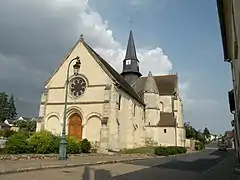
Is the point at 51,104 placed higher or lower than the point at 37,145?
higher

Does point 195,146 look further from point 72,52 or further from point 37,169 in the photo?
point 37,169

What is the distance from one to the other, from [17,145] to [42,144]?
188 cm

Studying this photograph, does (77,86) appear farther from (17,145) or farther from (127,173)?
(127,173)

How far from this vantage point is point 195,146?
57.6 metres

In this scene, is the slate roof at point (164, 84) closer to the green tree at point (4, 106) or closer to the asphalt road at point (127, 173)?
the asphalt road at point (127, 173)

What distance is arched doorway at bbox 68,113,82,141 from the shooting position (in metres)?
30.6

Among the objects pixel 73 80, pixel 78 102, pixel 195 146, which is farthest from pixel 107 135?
pixel 195 146

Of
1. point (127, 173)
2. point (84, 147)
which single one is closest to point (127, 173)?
point (127, 173)

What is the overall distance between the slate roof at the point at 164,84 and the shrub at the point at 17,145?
96.9 feet

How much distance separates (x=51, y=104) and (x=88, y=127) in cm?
581

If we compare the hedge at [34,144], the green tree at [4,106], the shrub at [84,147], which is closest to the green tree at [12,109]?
the green tree at [4,106]

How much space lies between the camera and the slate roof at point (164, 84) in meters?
50.3

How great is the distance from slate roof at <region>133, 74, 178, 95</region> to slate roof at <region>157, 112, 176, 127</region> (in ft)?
17.8

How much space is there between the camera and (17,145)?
66.0 ft
